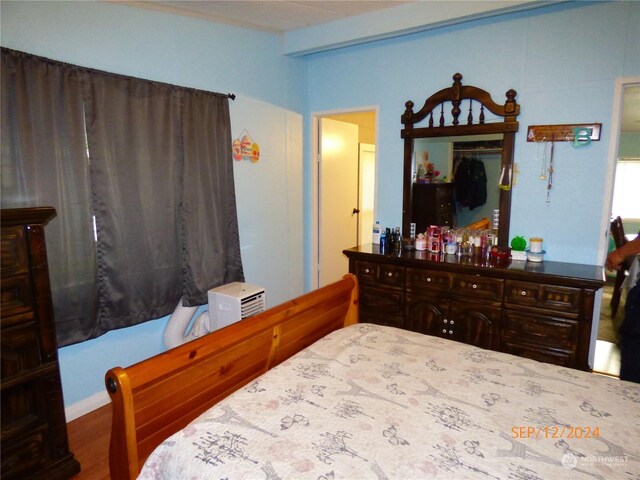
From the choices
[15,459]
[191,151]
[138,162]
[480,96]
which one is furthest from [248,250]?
[480,96]

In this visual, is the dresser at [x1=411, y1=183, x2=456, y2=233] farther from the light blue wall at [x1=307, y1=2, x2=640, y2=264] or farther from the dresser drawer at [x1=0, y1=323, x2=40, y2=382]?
the dresser drawer at [x1=0, y1=323, x2=40, y2=382]

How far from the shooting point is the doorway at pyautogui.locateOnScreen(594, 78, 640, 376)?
8.11 ft

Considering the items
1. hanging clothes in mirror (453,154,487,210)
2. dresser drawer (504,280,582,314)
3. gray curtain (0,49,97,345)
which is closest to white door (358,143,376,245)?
hanging clothes in mirror (453,154,487,210)

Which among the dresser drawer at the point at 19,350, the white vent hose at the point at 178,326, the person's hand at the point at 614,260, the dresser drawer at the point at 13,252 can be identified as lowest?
the white vent hose at the point at 178,326

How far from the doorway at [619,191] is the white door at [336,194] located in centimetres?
233

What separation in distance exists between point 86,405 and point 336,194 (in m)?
2.83

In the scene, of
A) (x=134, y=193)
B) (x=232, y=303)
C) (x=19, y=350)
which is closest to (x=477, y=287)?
(x=232, y=303)

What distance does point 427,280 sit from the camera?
277 cm

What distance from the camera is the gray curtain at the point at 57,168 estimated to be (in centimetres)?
190

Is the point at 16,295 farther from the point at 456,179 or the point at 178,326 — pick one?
the point at 456,179

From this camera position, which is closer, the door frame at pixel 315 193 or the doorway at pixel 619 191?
the doorway at pixel 619 191

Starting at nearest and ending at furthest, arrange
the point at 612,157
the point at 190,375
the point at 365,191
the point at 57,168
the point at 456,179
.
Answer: the point at 190,375 < the point at 57,168 < the point at 612,157 < the point at 456,179 < the point at 365,191

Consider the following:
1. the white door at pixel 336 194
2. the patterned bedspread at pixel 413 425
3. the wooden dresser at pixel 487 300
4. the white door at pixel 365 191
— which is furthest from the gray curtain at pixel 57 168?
the white door at pixel 365 191

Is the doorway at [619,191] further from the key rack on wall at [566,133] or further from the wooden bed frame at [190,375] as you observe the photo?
the wooden bed frame at [190,375]
